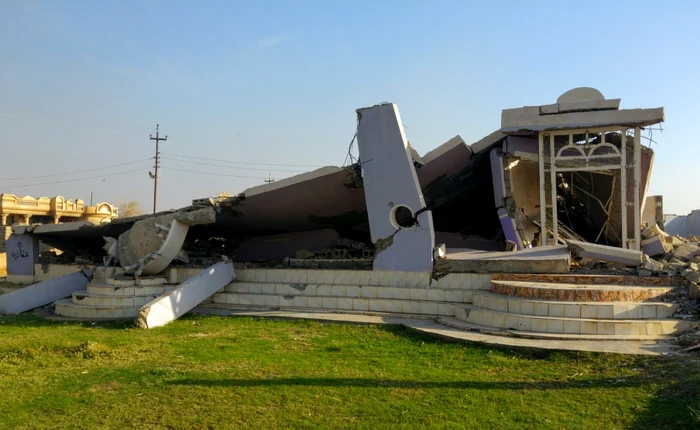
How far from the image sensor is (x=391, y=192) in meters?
10.6

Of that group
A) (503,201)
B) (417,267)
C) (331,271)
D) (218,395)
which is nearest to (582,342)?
(417,267)

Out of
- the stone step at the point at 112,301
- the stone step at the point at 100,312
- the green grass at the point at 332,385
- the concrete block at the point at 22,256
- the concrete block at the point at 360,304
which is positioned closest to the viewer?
the green grass at the point at 332,385

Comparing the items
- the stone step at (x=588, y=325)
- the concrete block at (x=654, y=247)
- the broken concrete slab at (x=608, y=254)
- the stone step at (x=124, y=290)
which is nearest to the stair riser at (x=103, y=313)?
the stone step at (x=124, y=290)

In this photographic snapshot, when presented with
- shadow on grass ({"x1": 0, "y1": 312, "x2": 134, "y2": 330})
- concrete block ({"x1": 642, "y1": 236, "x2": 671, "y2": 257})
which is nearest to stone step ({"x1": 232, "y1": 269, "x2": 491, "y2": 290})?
shadow on grass ({"x1": 0, "y1": 312, "x2": 134, "y2": 330})

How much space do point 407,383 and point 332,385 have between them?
755 mm

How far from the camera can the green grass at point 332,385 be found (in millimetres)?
4547

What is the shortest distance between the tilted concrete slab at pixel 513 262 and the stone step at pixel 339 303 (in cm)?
82

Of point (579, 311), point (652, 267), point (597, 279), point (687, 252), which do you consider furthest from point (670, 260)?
point (579, 311)

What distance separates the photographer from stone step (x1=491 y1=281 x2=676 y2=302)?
7523 millimetres

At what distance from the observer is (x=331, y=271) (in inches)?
414

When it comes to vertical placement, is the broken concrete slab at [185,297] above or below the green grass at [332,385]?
above

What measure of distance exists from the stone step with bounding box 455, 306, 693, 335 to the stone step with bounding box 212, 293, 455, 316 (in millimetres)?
1571

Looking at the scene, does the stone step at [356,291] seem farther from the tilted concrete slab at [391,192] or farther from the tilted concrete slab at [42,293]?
the tilted concrete slab at [42,293]

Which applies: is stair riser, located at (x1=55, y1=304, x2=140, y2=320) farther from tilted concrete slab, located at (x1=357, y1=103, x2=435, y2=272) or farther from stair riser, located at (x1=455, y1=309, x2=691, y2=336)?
stair riser, located at (x1=455, y1=309, x2=691, y2=336)
